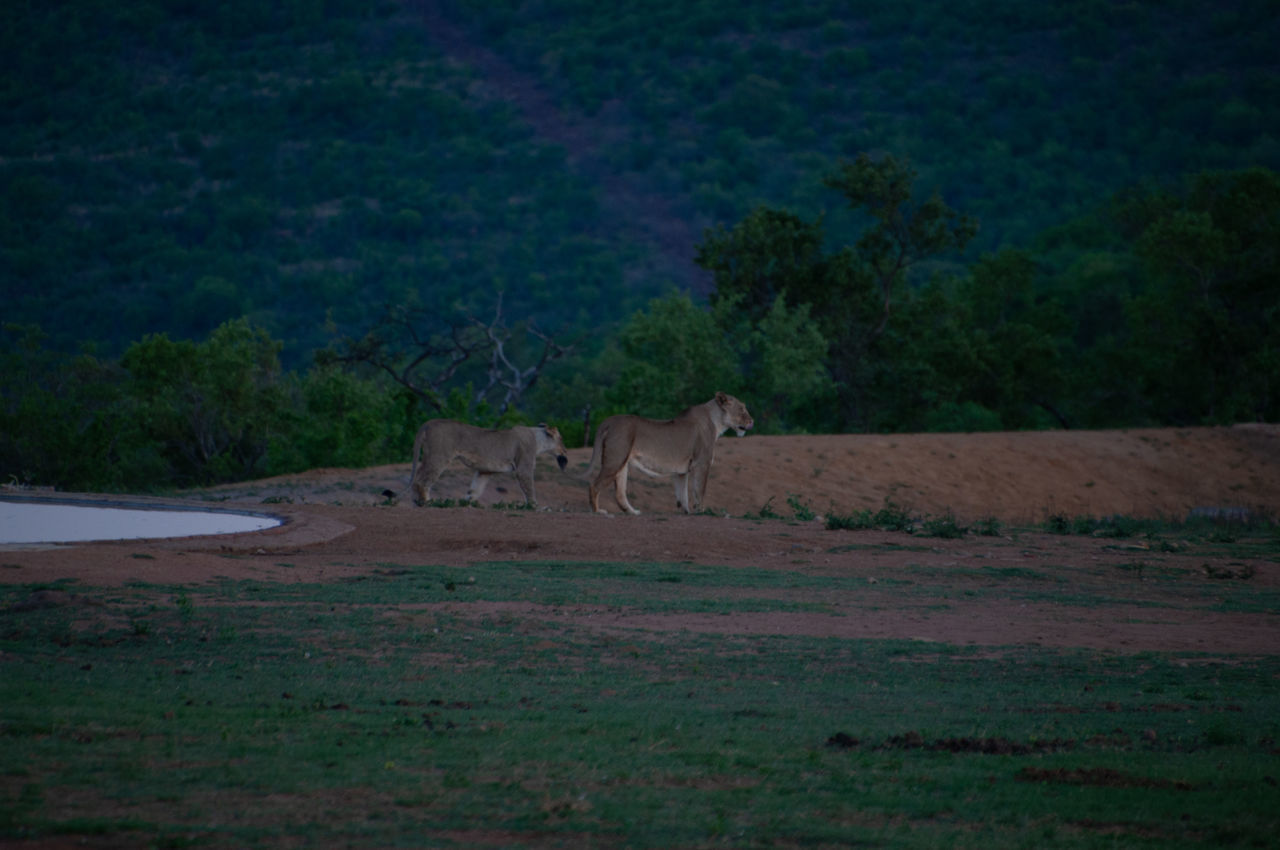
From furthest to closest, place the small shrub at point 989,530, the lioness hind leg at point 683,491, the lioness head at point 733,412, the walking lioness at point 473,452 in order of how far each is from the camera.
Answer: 1. the lioness head at point 733,412
2. the lioness hind leg at point 683,491
3. the walking lioness at point 473,452
4. the small shrub at point 989,530

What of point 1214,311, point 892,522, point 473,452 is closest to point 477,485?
point 473,452

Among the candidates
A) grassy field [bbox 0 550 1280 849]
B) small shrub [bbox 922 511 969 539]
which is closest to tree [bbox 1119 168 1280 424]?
small shrub [bbox 922 511 969 539]

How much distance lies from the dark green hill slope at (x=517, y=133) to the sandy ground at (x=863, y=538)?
4524 cm

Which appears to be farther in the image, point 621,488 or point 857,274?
point 857,274

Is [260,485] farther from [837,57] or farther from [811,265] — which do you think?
[837,57]

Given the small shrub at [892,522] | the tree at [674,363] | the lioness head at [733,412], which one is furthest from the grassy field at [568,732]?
the tree at [674,363]

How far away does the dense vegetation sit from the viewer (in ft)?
121

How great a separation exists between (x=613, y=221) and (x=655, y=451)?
76385 mm

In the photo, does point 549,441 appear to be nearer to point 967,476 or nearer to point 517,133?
point 967,476

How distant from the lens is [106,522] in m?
16.4

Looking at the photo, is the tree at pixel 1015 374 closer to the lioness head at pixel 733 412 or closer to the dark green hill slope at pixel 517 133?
the lioness head at pixel 733 412

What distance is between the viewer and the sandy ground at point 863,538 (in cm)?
1223

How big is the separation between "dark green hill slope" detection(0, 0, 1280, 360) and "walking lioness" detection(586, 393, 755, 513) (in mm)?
48931

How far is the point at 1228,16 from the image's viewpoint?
397 ft
